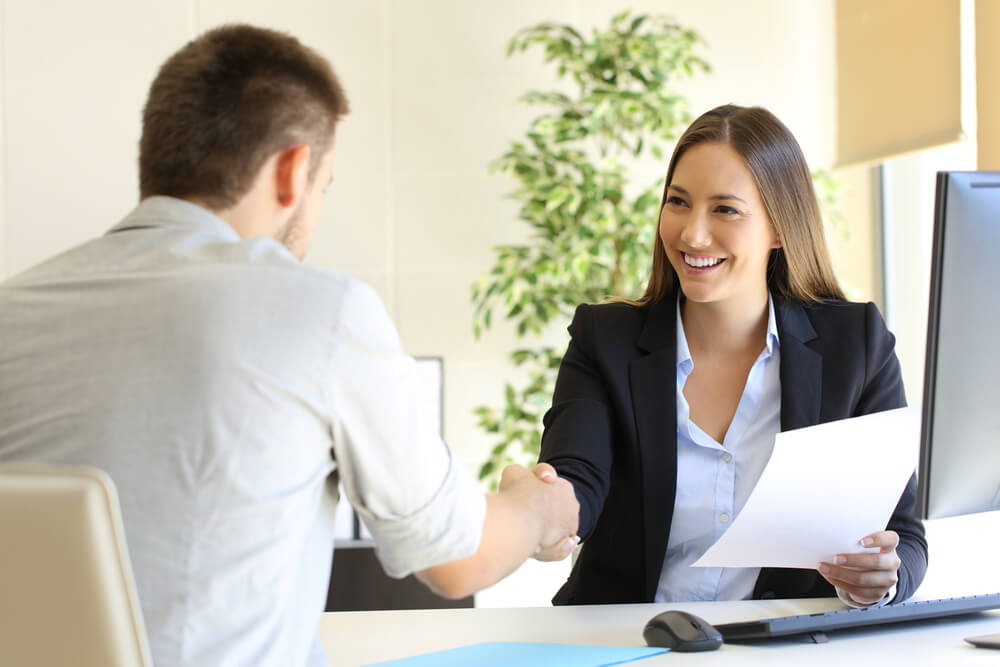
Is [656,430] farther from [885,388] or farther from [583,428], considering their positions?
[885,388]

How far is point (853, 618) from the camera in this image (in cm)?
137

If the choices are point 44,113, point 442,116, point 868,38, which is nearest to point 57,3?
point 44,113

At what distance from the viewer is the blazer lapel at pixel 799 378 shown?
1796 mm

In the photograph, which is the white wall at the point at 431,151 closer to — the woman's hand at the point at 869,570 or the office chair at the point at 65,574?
the woman's hand at the point at 869,570

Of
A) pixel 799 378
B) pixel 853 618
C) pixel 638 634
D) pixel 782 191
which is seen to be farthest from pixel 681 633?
pixel 782 191

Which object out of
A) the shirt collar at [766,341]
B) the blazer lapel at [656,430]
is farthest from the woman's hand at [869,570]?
the shirt collar at [766,341]

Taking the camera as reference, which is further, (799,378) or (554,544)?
(799,378)

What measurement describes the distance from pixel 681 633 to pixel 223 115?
0.86m

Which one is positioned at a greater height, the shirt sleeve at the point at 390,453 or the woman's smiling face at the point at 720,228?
the woman's smiling face at the point at 720,228

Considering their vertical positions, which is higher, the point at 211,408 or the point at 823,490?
the point at 211,408

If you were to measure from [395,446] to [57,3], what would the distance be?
3.47m

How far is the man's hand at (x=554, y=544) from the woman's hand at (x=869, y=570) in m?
0.38

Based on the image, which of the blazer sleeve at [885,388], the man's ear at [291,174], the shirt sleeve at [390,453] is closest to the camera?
the shirt sleeve at [390,453]

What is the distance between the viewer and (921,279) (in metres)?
4.05
